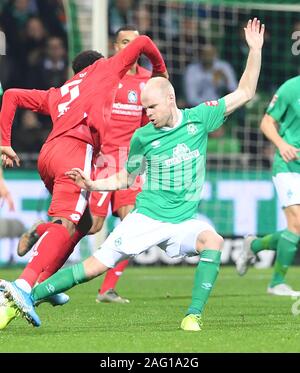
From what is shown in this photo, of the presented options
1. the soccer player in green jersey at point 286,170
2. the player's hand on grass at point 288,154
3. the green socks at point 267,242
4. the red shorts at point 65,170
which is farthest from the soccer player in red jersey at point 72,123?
the green socks at point 267,242

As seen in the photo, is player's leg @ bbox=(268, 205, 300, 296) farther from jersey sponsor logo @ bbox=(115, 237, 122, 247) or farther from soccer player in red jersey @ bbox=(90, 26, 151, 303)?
jersey sponsor logo @ bbox=(115, 237, 122, 247)

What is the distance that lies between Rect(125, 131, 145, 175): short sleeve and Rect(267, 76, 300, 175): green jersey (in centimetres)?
316

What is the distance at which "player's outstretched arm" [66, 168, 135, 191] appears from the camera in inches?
307

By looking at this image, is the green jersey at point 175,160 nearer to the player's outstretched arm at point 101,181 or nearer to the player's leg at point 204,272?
the player's outstretched arm at point 101,181

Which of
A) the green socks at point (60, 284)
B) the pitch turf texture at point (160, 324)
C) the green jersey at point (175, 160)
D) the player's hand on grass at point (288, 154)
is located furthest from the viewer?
the player's hand on grass at point (288, 154)

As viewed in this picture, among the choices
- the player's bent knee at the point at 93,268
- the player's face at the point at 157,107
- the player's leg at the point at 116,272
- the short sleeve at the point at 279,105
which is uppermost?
the player's face at the point at 157,107

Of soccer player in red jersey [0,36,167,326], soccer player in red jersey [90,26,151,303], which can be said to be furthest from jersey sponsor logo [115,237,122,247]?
soccer player in red jersey [90,26,151,303]

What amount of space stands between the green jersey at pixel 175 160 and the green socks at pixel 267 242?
12.5 feet

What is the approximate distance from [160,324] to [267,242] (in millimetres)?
3856

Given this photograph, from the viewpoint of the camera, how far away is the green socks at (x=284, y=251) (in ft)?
37.5

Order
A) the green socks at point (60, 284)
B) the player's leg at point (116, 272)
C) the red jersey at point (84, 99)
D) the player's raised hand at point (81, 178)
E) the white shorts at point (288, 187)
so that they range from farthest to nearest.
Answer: the white shorts at point (288, 187) → the player's leg at point (116, 272) → the red jersey at point (84, 99) → the green socks at point (60, 284) → the player's raised hand at point (81, 178)
